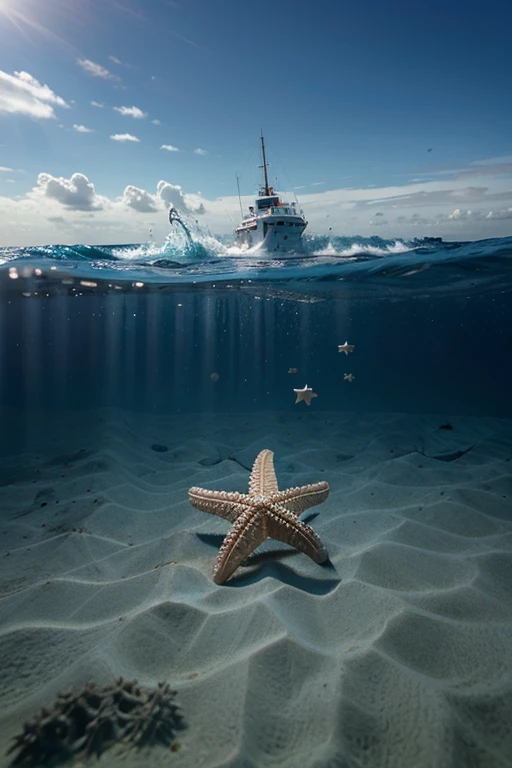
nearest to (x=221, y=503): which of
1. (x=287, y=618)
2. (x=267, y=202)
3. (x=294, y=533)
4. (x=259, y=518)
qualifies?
(x=259, y=518)

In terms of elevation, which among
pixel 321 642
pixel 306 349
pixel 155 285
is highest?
pixel 155 285

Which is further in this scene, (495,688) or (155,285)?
(155,285)

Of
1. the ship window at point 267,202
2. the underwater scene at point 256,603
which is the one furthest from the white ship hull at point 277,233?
the underwater scene at point 256,603

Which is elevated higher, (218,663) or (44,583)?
(218,663)

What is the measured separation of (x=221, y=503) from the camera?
3.81 meters

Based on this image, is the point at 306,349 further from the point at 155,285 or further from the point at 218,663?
the point at 218,663

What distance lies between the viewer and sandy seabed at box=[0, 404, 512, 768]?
1852 mm

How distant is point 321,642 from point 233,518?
1476 millimetres

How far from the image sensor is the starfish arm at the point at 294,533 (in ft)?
11.3

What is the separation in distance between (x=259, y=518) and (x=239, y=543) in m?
0.29

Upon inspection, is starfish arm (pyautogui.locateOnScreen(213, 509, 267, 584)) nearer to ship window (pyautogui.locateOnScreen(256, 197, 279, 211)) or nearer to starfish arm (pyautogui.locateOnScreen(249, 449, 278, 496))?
starfish arm (pyautogui.locateOnScreen(249, 449, 278, 496))

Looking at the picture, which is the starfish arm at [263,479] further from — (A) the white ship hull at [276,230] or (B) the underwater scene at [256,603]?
(A) the white ship hull at [276,230]

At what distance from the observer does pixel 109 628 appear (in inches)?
107

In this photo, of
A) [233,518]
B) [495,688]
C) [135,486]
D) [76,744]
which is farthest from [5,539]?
[495,688]
